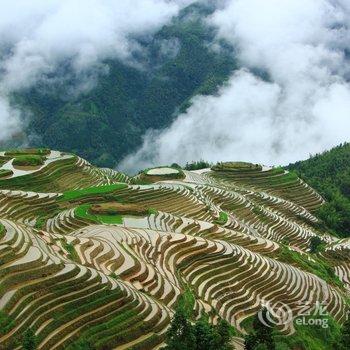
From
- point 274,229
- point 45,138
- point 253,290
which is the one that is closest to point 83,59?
point 45,138

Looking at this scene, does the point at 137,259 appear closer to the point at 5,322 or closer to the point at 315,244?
the point at 5,322

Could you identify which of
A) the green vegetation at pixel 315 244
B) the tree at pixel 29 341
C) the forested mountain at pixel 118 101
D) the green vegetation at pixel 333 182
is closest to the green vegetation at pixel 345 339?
the tree at pixel 29 341

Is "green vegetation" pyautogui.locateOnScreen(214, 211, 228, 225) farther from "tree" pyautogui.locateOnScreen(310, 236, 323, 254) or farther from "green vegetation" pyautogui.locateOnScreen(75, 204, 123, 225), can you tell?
"green vegetation" pyautogui.locateOnScreen(75, 204, 123, 225)

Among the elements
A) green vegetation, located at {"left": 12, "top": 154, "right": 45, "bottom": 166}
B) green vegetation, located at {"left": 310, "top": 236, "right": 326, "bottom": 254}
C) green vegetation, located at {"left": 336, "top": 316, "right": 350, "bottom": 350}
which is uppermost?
green vegetation, located at {"left": 12, "top": 154, "right": 45, "bottom": 166}

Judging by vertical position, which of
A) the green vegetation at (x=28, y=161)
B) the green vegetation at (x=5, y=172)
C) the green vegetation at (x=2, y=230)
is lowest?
the green vegetation at (x=2, y=230)

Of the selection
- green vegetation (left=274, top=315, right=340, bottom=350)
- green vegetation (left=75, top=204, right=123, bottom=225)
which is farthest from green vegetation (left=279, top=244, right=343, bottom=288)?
green vegetation (left=75, top=204, right=123, bottom=225)

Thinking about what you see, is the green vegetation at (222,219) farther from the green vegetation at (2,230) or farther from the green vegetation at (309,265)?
the green vegetation at (2,230)

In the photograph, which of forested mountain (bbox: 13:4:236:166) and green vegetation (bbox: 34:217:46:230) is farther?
forested mountain (bbox: 13:4:236:166)
